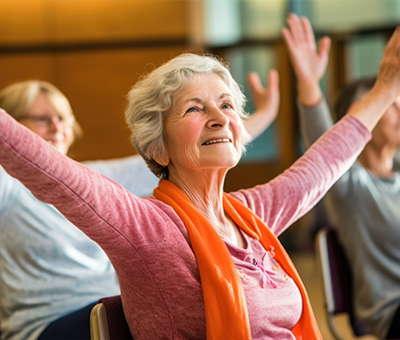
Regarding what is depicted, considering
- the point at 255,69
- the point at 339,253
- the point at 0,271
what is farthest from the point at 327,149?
the point at 255,69

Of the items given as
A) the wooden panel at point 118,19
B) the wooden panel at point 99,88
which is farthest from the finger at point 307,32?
the wooden panel at point 118,19

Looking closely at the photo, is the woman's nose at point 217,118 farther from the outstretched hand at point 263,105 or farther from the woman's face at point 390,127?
the woman's face at point 390,127

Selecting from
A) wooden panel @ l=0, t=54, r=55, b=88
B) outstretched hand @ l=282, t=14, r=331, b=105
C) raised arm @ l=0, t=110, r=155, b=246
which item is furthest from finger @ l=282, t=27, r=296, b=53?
wooden panel @ l=0, t=54, r=55, b=88

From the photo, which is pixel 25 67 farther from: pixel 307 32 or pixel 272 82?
pixel 307 32

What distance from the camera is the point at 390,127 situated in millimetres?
2531

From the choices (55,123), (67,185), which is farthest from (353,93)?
(67,185)

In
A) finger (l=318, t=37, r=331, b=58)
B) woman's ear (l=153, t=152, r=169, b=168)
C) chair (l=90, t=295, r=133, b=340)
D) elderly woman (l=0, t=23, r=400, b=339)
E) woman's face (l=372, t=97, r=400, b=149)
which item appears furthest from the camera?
woman's face (l=372, t=97, r=400, b=149)

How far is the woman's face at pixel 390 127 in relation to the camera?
2.53 m

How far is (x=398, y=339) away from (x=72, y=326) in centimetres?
126

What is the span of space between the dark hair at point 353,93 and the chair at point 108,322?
1.51 m

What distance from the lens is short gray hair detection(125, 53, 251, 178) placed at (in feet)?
4.81

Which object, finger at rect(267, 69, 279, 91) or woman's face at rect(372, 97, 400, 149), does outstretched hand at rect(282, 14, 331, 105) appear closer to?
finger at rect(267, 69, 279, 91)

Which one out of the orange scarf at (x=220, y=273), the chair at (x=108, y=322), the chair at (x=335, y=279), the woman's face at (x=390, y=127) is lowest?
the chair at (x=335, y=279)

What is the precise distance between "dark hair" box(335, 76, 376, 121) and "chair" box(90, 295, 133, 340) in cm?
151
